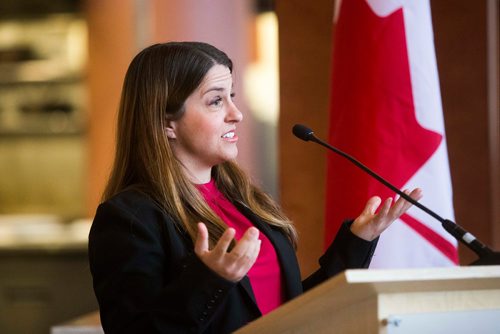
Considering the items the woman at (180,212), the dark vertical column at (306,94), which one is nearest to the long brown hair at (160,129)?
the woman at (180,212)

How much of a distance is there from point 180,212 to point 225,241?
35cm

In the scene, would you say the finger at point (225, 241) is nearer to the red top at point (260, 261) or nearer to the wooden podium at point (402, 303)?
the wooden podium at point (402, 303)

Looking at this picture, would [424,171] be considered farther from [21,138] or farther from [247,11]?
[21,138]

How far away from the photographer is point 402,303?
126 cm

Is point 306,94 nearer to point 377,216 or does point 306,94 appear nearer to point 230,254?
point 377,216

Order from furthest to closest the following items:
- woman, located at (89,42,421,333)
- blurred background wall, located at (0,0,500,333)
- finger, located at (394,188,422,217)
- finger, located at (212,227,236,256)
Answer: blurred background wall, located at (0,0,500,333) → finger, located at (394,188,422,217) → woman, located at (89,42,421,333) → finger, located at (212,227,236,256)

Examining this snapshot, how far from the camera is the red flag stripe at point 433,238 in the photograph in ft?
7.32

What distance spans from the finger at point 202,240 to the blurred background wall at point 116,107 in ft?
4.22

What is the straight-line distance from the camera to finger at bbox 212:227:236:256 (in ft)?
4.40

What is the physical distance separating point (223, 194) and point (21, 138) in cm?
524

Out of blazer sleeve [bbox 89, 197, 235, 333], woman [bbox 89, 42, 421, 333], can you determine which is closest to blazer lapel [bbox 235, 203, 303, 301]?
woman [bbox 89, 42, 421, 333]

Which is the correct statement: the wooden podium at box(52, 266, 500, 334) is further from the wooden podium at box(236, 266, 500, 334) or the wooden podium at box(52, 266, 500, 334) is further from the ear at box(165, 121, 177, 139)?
the ear at box(165, 121, 177, 139)

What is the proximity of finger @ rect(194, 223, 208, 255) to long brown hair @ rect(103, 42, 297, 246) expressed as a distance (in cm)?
26

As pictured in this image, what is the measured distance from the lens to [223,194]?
6.37 feet
